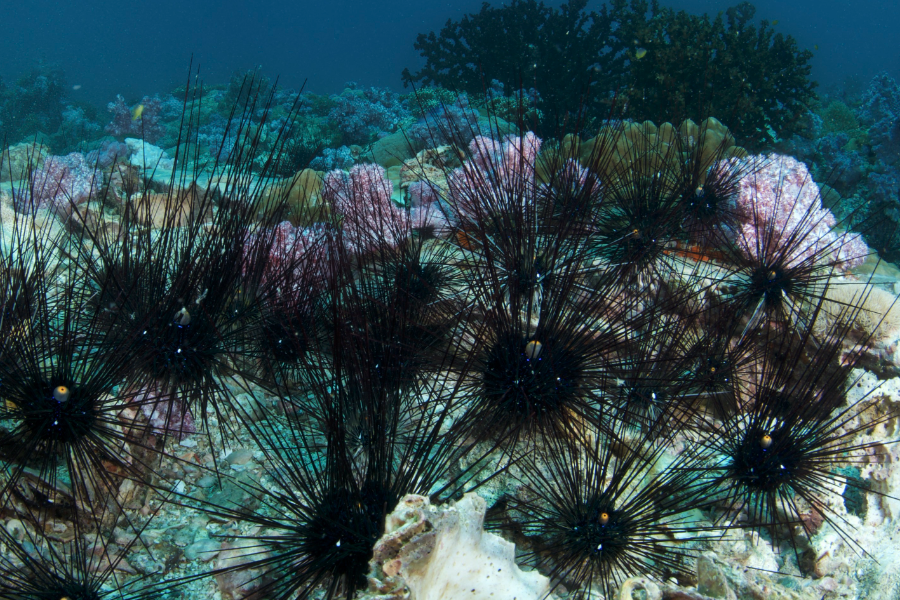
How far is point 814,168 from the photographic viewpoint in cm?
834

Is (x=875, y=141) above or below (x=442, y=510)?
above

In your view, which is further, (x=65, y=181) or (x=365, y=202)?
(x=65, y=181)

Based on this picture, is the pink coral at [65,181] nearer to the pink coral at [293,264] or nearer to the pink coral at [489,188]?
the pink coral at [293,264]

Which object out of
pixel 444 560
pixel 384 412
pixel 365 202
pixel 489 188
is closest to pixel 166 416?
pixel 384 412

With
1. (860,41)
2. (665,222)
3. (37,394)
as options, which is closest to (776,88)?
(665,222)

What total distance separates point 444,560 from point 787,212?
4.57 m

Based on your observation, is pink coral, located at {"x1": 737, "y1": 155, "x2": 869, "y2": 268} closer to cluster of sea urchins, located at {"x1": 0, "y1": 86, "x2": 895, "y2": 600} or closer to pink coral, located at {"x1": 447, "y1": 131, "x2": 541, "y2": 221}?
cluster of sea urchins, located at {"x1": 0, "y1": 86, "x2": 895, "y2": 600}

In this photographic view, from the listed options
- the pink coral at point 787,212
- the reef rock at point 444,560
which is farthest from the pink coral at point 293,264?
the pink coral at point 787,212

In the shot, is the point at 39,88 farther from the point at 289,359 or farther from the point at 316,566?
the point at 316,566

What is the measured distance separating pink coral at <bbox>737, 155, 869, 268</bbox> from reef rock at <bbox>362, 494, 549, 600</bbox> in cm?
337

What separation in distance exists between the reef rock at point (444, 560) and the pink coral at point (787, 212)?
3.37 m

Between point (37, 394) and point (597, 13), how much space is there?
1177 centimetres

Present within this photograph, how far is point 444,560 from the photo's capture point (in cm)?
162

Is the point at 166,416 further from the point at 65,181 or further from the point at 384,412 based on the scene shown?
the point at 65,181
